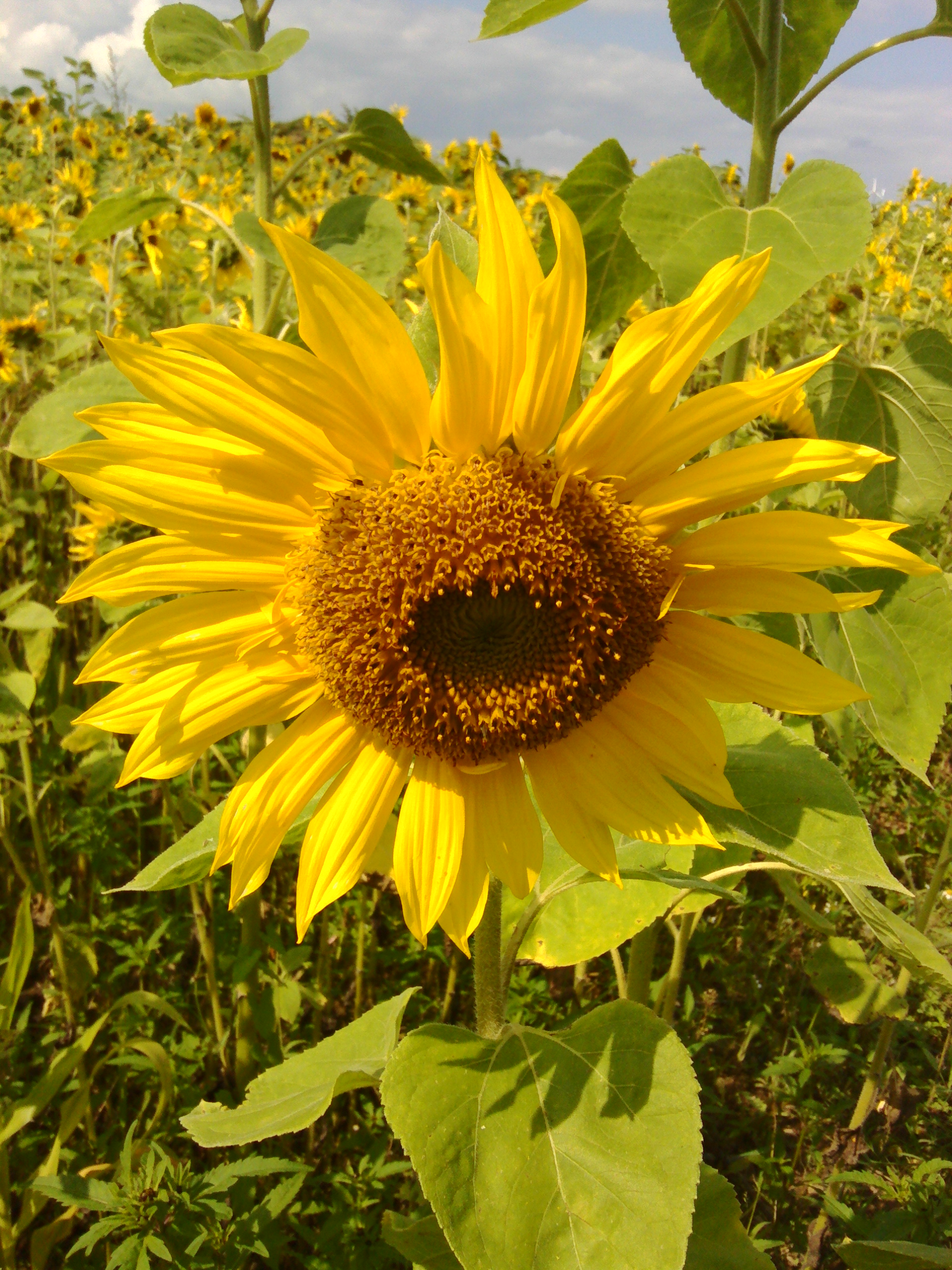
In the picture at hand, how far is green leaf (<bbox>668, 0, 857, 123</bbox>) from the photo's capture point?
58.7 inches

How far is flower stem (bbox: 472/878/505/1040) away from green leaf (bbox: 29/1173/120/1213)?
692mm

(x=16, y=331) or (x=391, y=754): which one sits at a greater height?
(x=16, y=331)

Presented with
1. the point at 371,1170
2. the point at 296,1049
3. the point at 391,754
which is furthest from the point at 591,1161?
the point at 296,1049

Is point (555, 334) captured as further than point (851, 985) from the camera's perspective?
No

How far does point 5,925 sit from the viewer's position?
2488 millimetres

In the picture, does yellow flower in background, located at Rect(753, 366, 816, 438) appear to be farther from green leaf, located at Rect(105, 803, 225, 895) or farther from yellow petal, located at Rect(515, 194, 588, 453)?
green leaf, located at Rect(105, 803, 225, 895)

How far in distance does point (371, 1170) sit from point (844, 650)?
1.41m

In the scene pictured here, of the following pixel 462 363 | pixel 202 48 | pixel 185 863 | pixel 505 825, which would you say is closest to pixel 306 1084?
pixel 185 863

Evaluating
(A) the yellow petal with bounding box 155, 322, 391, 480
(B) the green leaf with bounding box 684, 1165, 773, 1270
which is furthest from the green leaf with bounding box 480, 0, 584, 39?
(B) the green leaf with bounding box 684, 1165, 773, 1270

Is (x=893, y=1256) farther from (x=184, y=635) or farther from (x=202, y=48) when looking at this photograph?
(x=202, y=48)

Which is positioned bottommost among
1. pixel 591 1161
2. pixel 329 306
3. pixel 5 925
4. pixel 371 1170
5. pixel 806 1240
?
pixel 806 1240

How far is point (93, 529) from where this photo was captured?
3115 millimetres

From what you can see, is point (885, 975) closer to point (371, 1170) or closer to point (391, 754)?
point (371, 1170)

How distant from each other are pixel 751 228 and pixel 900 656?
74 centimetres
